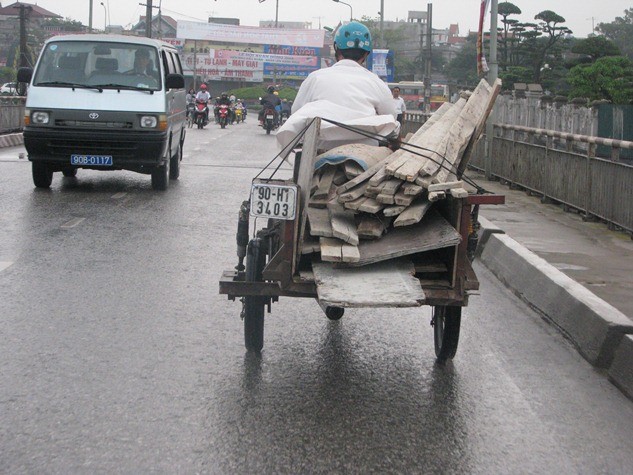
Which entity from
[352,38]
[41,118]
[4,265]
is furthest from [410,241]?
[41,118]

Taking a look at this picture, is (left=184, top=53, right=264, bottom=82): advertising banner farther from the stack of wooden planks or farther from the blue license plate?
the stack of wooden planks

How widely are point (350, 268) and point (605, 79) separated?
3588cm

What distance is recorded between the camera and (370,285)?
4.91 m

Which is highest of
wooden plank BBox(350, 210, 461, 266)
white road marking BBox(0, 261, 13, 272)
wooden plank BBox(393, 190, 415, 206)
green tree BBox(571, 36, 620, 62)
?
green tree BBox(571, 36, 620, 62)

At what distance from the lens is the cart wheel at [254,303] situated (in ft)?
18.8

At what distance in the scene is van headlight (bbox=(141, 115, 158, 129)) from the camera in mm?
14391

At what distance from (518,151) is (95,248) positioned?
28.0ft

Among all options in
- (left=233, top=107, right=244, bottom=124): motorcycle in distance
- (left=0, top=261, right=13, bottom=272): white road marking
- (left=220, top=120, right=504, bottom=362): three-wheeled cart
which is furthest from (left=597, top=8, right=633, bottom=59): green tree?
(left=220, top=120, right=504, bottom=362): three-wheeled cart

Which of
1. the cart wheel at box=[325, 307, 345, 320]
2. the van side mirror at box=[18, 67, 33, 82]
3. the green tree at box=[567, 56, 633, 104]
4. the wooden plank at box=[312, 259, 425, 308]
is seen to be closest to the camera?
the wooden plank at box=[312, 259, 425, 308]

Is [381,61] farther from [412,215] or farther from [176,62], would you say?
[412,215]

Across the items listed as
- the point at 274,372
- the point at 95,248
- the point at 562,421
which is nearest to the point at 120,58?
the point at 95,248

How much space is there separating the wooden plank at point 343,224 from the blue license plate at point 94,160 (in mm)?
9439

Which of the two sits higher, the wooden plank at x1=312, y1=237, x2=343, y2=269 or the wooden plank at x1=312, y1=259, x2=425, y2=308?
the wooden plank at x1=312, y1=237, x2=343, y2=269

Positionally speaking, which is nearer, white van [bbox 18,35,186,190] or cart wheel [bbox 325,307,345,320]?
cart wheel [bbox 325,307,345,320]
